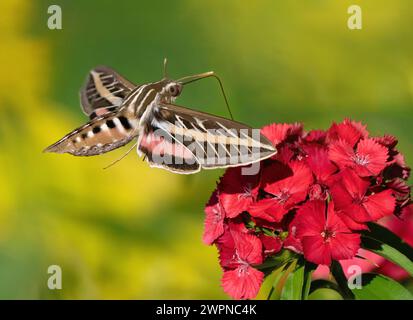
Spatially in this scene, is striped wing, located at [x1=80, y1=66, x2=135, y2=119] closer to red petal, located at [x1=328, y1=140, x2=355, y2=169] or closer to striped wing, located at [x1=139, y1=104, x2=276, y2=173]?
striped wing, located at [x1=139, y1=104, x2=276, y2=173]

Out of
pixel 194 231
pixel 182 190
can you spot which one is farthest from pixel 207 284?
pixel 182 190

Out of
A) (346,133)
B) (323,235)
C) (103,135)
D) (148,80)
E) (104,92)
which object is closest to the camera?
(323,235)

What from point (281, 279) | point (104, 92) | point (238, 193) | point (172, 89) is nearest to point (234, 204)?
point (238, 193)

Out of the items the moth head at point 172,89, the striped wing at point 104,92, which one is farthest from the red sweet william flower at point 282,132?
the striped wing at point 104,92

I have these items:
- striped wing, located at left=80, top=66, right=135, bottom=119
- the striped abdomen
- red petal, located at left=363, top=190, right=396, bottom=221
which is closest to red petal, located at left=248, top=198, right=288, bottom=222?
red petal, located at left=363, top=190, right=396, bottom=221

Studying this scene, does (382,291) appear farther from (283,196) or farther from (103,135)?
(103,135)

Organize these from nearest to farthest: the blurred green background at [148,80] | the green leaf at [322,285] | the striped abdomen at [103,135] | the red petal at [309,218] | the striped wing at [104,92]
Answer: the red petal at [309,218] → the green leaf at [322,285] → the striped abdomen at [103,135] → the striped wing at [104,92] → the blurred green background at [148,80]

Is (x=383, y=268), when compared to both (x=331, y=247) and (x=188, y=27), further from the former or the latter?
(x=188, y=27)

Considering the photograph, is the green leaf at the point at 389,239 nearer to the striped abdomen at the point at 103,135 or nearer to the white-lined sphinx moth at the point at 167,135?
the white-lined sphinx moth at the point at 167,135
